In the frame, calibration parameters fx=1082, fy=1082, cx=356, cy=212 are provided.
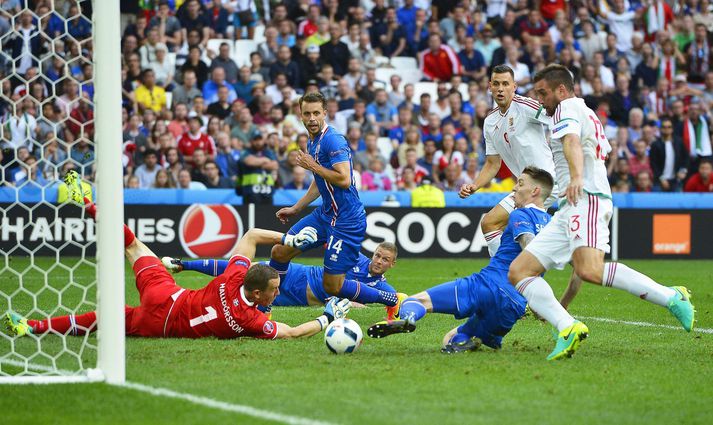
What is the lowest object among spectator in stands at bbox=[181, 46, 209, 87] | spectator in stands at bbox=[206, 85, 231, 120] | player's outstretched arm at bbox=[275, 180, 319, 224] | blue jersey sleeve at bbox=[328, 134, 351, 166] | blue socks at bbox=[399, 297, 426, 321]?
blue socks at bbox=[399, 297, 426, 321]

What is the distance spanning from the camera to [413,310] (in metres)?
7.80

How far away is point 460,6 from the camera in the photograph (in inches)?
925

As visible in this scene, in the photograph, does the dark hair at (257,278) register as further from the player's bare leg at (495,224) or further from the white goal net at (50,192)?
the player's bare leg at (495,224)

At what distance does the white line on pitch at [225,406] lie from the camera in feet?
17.9

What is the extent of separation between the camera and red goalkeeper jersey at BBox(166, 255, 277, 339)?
327 inches

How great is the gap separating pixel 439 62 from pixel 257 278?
1523 cm

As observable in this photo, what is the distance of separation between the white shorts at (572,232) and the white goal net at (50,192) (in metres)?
3.12

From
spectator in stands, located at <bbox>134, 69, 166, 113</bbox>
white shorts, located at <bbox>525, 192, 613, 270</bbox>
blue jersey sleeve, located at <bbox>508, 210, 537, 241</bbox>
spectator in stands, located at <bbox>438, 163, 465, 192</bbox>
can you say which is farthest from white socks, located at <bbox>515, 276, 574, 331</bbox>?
spectator in stands, located at <bbox>134, 69, 166, 113</bbox>

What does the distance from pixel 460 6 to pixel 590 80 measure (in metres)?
3.28

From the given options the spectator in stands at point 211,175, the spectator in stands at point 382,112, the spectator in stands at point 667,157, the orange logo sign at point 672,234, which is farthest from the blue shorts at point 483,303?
the spectator in stands at point 667,157

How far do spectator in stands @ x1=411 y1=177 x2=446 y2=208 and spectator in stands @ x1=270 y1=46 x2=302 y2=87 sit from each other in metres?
4.19

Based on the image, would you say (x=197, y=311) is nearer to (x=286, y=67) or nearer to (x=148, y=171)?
(x=148, y=171)

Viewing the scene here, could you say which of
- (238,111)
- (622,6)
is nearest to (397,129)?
(238,111)

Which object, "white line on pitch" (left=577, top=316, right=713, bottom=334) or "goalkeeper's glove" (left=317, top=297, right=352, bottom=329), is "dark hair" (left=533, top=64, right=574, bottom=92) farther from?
"white line on pitch" (left=577, top=316, right=713, bottom=334)
